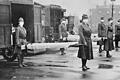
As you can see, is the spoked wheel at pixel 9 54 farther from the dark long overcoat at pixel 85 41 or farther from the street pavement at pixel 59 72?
the dark long overcoat at pixel 85 41

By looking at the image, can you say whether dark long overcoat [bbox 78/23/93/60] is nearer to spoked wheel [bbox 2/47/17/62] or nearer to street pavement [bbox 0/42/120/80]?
street pavement [bbox 0/42/120/80]

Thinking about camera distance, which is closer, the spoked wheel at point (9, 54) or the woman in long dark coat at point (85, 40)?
the woman in long dark coat at point (85, 40)

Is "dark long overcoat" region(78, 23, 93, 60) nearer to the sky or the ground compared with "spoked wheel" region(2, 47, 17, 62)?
nearer to the sky

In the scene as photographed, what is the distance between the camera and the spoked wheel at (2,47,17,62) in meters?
12.7

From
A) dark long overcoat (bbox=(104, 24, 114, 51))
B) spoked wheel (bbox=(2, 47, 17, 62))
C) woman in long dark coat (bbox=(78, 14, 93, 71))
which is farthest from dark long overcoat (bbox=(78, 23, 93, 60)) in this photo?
dark long overcoat (bbox=(104, 24, 114, 51))

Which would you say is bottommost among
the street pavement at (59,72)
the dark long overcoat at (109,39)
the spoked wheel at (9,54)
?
the street pavement at (59,72)

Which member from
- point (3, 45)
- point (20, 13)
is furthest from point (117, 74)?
point (20, 13)

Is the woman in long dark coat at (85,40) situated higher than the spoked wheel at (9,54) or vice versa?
the woman in long dark coat at (85,40)

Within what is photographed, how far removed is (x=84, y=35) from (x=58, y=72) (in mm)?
1521

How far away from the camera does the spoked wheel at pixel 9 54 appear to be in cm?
1266

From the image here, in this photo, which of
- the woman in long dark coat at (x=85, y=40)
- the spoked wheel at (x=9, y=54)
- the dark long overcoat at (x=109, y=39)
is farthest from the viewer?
the dark long overcoat at (x=109, y=39)

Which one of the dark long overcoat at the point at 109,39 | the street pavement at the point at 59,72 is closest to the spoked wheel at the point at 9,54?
the street pavement at the point at 59,72

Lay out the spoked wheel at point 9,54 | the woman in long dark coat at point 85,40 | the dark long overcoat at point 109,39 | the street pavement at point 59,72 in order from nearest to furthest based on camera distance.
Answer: the street pavement at point 59,72, the woman in long dark coat at point 85,40, the spoked wheel at point 9,54, the dark long overcoat at point 109,39

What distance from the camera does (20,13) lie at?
1516 cm
